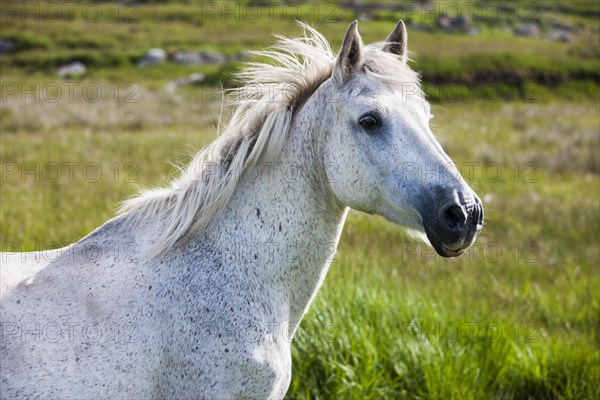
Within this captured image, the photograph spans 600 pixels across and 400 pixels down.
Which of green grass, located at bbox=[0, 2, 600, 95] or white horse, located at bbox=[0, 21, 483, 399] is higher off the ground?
white horse, located at bbox=[0, 21, 483, 399]

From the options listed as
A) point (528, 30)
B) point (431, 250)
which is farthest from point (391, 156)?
point (528, 30)

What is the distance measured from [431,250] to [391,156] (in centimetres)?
506

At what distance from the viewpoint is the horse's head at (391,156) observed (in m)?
2.96

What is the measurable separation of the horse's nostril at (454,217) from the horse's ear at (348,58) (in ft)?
2.97

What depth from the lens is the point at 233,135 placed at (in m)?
3.55

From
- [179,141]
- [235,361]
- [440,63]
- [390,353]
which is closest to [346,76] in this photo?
[235,361]

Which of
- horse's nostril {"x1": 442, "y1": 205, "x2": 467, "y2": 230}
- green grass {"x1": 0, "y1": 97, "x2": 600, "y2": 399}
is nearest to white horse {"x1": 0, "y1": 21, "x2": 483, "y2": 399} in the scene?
horse's nostril {"x1": 442, "y1": 205, "x2": 467, "y2": 230}

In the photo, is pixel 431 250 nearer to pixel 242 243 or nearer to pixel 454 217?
pixel 242 243

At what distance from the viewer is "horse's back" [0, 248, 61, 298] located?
3.19m

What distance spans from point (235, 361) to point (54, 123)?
53.3 ft

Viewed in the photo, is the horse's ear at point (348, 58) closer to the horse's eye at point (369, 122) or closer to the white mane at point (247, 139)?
the white mane at point (247, 139)

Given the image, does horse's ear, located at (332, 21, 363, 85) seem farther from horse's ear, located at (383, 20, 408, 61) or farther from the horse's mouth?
the horse's mouth

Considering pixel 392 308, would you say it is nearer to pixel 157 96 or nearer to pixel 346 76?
pixel 346 76

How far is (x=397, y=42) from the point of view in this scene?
3629mm
